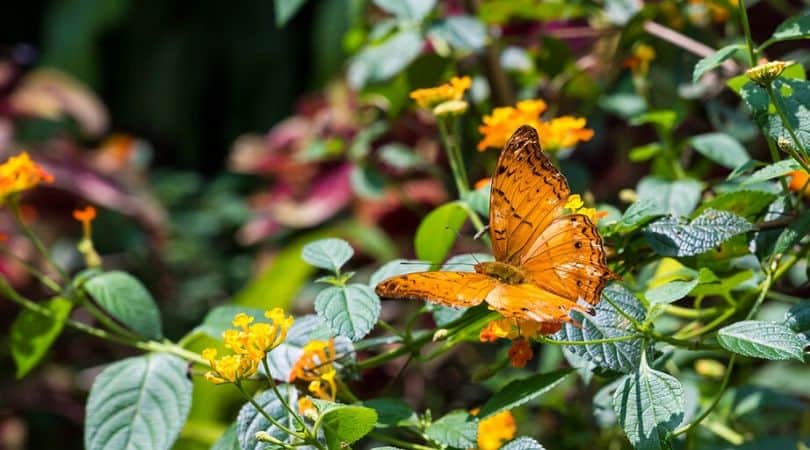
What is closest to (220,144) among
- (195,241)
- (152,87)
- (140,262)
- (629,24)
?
(152,87)

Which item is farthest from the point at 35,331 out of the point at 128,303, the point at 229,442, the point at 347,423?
the point at 347,423

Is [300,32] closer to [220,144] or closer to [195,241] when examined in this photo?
[220,144]

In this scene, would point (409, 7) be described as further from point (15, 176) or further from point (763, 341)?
point (763, 341)

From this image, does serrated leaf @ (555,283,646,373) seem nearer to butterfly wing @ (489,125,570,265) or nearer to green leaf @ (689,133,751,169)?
butterfly wing @ (489,125,570,265)

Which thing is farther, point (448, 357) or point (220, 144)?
point (220, 144)

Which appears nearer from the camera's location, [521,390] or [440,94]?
[521,390]

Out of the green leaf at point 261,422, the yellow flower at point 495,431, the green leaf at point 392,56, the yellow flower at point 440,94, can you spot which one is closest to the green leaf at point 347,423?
the green leaf at point 261,422
